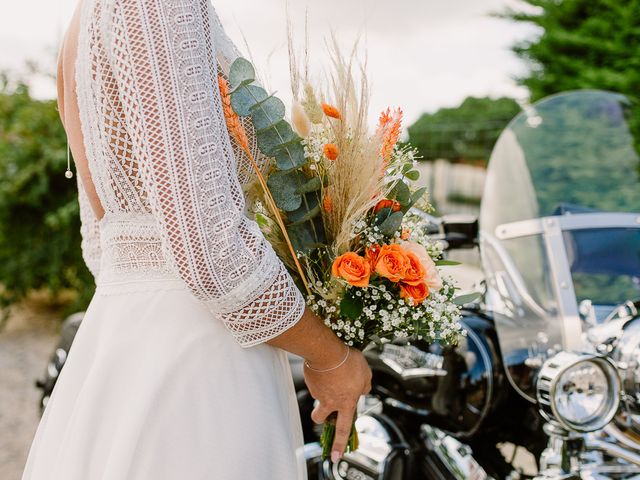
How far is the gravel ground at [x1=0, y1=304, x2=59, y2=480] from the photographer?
12.3ft

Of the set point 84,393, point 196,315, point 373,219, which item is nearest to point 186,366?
point 196,315

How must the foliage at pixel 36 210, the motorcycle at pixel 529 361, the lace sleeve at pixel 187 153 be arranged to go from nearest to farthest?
the lace sleeve at pixel 187 153 < the motorcycle at pixel 529 361 < the foliage at pixel 36 210

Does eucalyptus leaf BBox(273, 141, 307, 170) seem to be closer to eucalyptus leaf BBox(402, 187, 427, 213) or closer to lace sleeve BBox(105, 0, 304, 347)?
lace sleeve BBox(105, 0, 304, 347)

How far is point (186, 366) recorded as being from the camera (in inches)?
47.8

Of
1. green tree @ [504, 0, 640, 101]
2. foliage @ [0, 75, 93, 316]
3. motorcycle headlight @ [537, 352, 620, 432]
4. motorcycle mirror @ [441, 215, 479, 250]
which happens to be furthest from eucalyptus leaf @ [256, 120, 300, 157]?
green tree @ [504, 0, 640, 101]

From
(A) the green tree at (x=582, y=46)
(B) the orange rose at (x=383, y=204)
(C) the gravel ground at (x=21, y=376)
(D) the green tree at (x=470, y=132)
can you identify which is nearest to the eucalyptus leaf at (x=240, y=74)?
(B) the orange rose at (x=383, y=204)

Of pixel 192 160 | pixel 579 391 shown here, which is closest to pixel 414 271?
pixel 192 160

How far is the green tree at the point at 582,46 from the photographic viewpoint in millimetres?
5863

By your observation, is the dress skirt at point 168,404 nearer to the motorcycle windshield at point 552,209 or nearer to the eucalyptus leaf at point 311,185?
the eucalyptus leaf at point 311,185

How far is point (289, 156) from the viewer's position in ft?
4.14

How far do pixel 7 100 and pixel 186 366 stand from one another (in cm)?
610

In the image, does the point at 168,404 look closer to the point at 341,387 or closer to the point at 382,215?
the point at 341,387

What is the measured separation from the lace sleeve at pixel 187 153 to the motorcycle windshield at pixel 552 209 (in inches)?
37.1

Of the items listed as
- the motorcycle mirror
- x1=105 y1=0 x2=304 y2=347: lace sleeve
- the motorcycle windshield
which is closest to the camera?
x1=105 y1=0 x2=304 y2=347: lace sleeve
